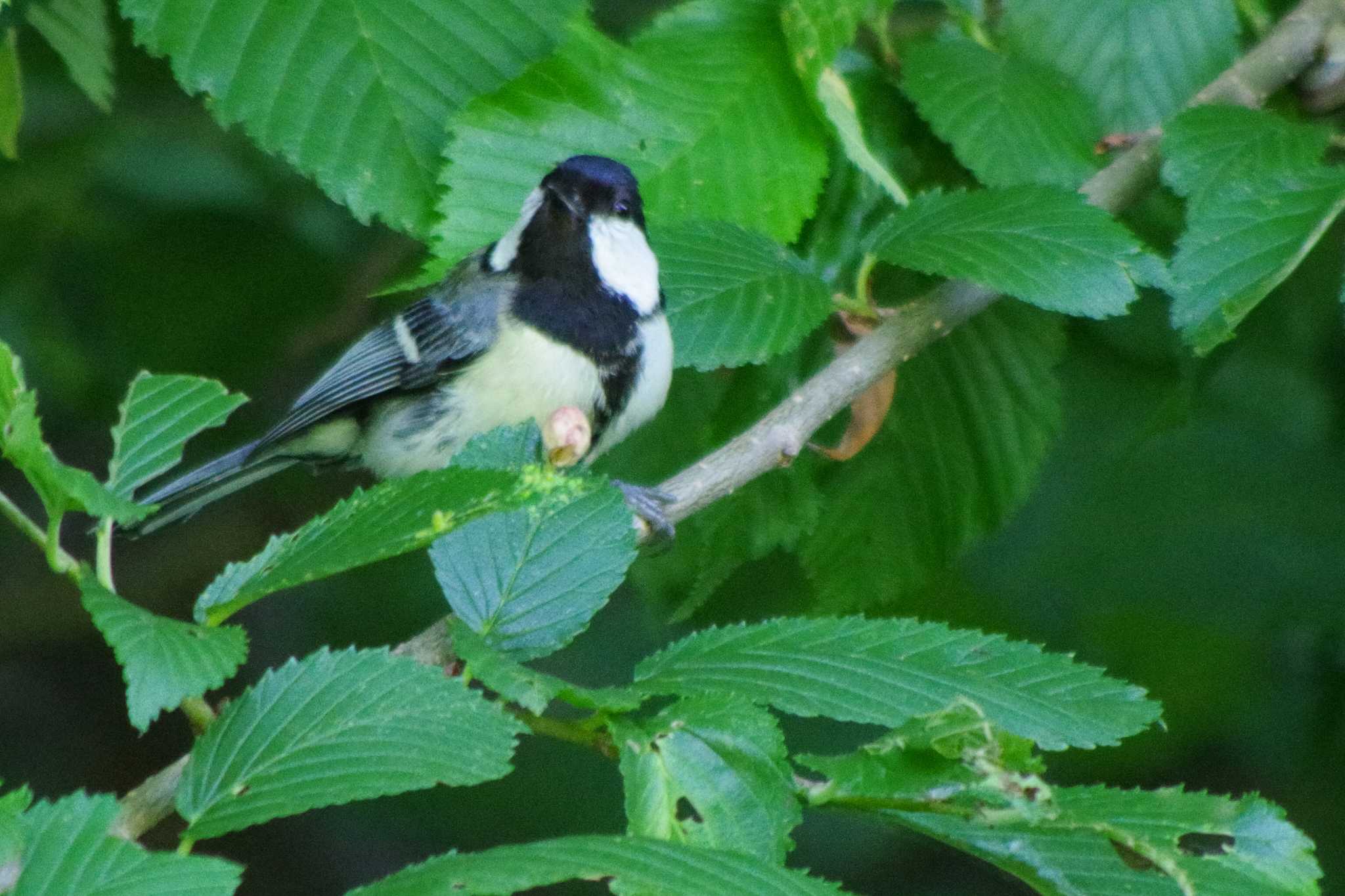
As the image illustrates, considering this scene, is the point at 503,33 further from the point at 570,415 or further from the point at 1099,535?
the point at 1099,535

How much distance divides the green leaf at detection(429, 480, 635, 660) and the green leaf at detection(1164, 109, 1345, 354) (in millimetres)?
782

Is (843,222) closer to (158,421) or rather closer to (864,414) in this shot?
(864,414)

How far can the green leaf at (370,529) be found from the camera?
97 cm

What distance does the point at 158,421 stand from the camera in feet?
3.82

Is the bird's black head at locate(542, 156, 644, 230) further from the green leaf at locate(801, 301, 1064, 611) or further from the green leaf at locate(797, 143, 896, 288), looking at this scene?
the green leaf at locate(801, 301, 1064, 611)

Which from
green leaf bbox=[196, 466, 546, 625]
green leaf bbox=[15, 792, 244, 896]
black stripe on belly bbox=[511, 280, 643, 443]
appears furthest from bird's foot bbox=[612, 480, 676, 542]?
green leaf bbox=[15, 792, 244, 896]

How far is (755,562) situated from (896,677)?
1754 millimetres

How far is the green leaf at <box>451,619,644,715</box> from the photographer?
105cm

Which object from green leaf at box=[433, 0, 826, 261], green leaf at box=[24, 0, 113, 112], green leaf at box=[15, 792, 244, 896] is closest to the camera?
green leaf at box=[15, 792, 244, 896]

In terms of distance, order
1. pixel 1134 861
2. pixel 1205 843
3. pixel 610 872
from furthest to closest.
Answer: pixel 1205 843 → pixel 1134 861 → pixel 610 872

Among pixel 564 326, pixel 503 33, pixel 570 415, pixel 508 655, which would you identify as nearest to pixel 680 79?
pixel 503 33

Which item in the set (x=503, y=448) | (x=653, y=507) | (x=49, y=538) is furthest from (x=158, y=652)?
(x=653, y=507)

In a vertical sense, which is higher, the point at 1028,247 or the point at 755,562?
the point at 1028,247

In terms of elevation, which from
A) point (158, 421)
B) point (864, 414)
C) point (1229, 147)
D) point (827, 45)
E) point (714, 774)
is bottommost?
point (714, 774)
